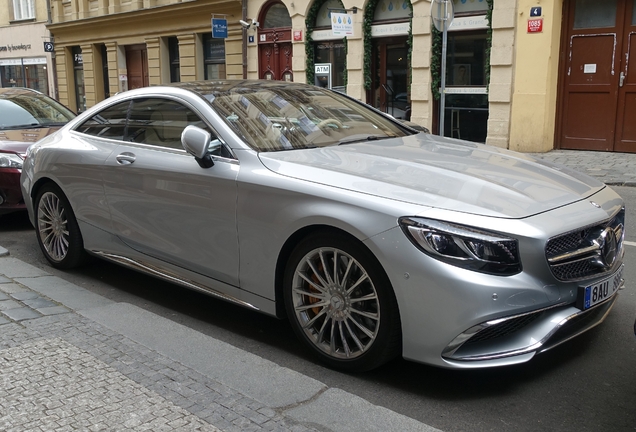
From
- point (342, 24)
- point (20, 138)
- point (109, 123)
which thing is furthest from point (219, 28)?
point (109, 123)

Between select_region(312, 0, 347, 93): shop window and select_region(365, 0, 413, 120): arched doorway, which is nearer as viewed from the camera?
select_region(365, 0, 413, 120): arched doorway

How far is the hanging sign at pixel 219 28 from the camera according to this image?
20.3 m

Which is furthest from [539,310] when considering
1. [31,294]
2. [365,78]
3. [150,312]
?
[365,78]

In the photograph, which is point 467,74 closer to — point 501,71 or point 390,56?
point 501,71

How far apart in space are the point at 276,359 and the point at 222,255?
712 mm

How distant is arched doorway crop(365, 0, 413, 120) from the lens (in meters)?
16.8

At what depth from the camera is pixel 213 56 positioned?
74.9ft

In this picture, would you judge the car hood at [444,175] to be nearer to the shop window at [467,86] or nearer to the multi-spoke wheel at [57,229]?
the multi-spoke wheel at [57,229]

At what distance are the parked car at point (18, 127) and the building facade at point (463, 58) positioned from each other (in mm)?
6843

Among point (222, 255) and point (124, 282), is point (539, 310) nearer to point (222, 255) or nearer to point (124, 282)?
point (222, 255)

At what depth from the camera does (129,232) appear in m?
4.84

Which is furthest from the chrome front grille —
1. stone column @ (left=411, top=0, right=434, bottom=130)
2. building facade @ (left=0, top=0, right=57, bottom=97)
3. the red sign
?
building facade @ (left=0, top=0, right=57, bottom=97)

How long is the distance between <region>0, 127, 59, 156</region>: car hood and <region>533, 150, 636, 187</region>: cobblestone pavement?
8.04 meters

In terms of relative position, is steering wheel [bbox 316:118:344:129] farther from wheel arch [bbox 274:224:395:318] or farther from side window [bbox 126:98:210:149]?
wheel arch [bbox 274:224:395:318]
